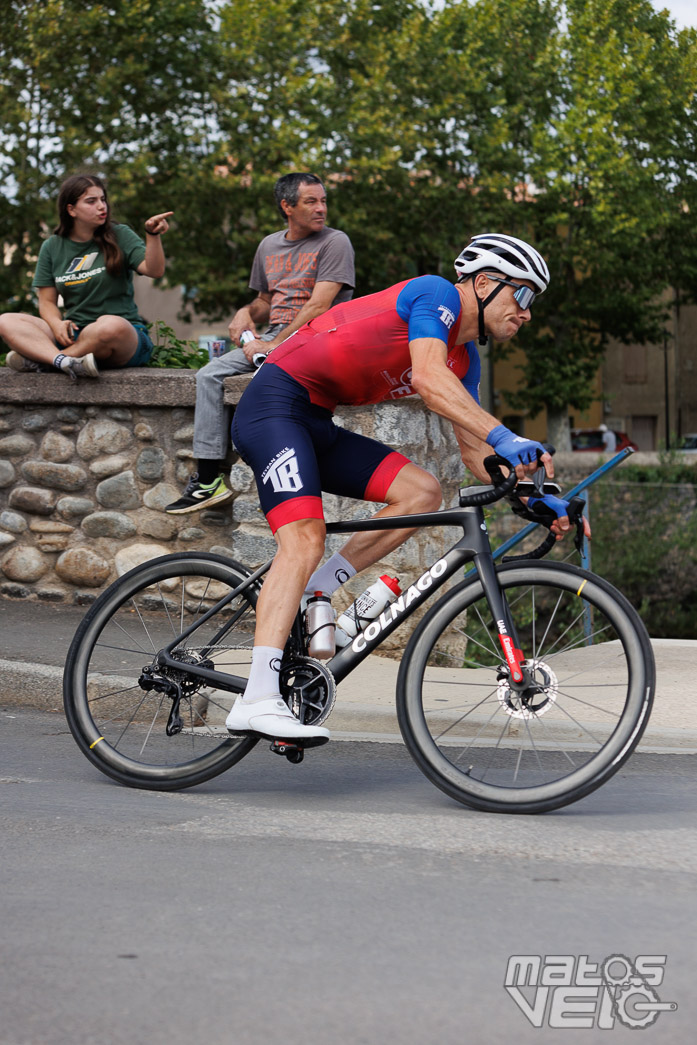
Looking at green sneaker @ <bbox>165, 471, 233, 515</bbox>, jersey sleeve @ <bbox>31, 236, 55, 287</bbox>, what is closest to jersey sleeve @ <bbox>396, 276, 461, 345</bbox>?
green sneaker @ <bbox>165, 471, 233, 515</bbox>

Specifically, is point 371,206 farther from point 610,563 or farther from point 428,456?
point 428,456

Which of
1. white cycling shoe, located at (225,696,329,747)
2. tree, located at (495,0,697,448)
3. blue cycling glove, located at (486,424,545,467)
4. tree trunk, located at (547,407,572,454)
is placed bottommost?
tree trunk, located at (547,407,572,454)

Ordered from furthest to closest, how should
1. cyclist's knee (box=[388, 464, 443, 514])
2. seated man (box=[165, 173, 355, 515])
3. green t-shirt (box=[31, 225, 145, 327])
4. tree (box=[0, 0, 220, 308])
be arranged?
tree (box=[0, 0, 220, 308]) → green t-shirt (box=[31, 225, 145, 327]) → seated man (box=[165, 173, 355, 515]) → cyclist's knee (box=[388, 464, 443, 514])

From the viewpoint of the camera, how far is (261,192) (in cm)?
3152

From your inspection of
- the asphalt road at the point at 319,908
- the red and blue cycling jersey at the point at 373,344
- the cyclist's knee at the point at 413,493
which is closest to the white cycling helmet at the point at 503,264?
the red and blue cycling jersey at the point at 373,344

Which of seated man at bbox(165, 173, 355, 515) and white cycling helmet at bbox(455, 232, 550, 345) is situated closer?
white cycling helmet at bbox(455, 232, 550, 345)

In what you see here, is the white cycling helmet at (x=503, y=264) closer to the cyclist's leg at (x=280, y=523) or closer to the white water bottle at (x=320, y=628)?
the cyclist's leg at (x=280, y=523)

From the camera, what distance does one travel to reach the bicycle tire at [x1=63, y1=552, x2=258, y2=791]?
424cm

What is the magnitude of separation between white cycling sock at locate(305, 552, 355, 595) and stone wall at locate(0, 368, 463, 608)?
240 cm

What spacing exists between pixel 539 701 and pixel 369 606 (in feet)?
2.13

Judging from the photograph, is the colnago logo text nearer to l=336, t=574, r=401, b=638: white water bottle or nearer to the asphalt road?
l=336, t=574, r=401, b=638: white water bottle

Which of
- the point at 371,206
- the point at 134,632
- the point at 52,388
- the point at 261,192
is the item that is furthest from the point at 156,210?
the point at 134,632

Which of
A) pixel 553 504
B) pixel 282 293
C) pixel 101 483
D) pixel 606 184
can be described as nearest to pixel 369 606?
pixel 553 504

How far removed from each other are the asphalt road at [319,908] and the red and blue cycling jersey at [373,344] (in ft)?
4.45
